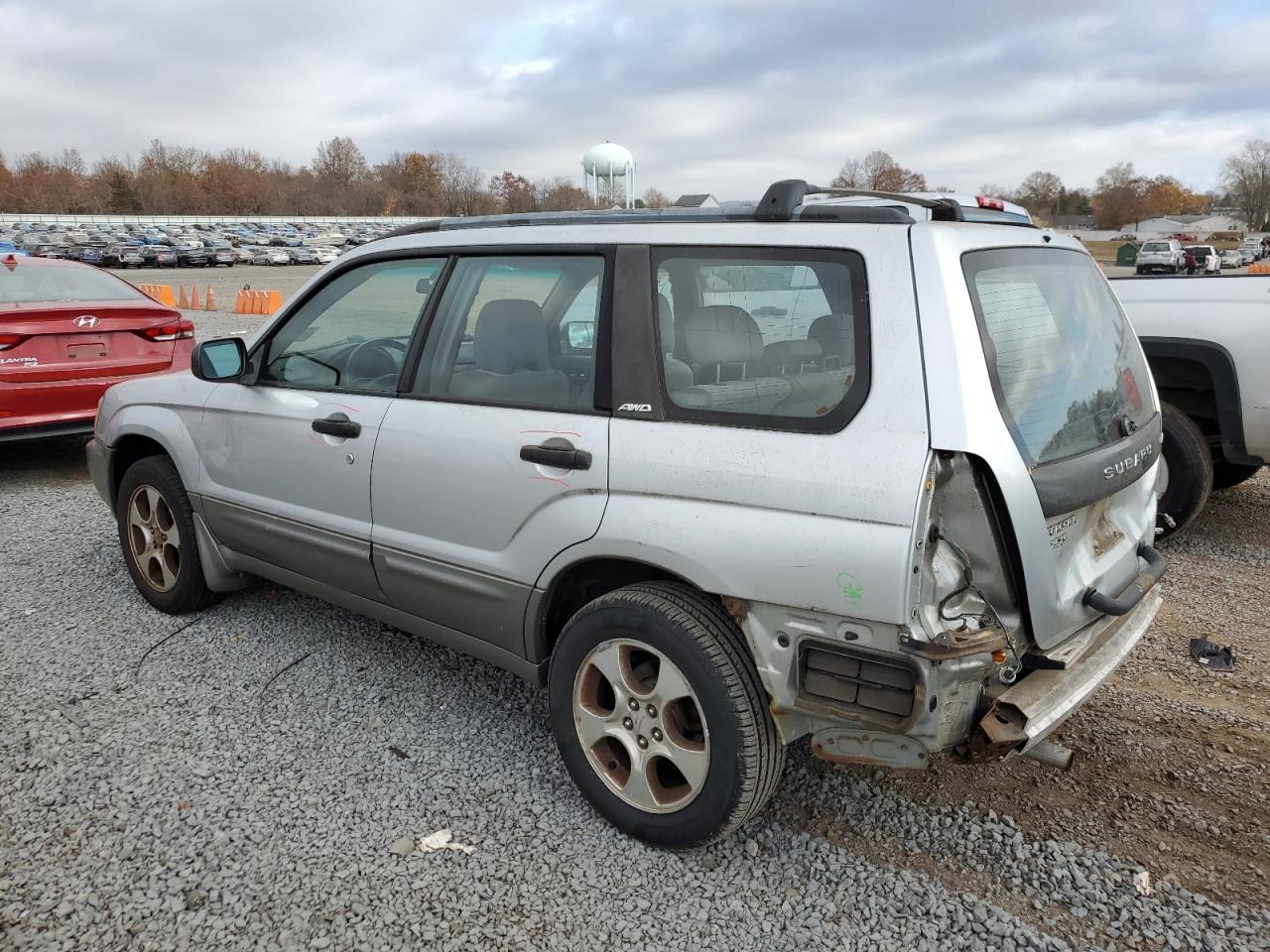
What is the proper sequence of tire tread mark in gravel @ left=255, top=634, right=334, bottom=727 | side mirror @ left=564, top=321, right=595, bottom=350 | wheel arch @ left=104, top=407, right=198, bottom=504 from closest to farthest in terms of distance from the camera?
side mirror @ left=564, top=321, right=595, bottom=350
tire tread mark in gravel @ left=255, top=634, right=334, bottom=727
wheel arch @ left=104, top=407, right=198, bottom=504

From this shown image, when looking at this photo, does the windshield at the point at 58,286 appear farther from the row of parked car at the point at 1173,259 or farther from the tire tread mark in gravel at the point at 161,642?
the row of parked car at the point at 1173,259

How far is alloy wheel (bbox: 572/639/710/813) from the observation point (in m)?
2.60

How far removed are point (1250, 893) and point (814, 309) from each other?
6.57 ft

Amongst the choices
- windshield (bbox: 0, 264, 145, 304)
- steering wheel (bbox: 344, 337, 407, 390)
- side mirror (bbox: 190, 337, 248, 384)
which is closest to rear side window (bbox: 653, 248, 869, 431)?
steering wheel (bbox: 344, 337, 407, 390)

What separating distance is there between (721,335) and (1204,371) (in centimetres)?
400

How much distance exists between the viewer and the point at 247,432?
3.82 m

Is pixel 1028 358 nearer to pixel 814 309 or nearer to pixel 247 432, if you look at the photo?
pixel 814 309

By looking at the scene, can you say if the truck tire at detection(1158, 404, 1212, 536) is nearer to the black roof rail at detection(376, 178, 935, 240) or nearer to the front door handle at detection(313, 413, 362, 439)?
the black roof rail at detection(376, 178, 935, 240)

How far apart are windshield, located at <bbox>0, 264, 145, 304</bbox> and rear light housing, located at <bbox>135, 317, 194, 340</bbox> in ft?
1.33

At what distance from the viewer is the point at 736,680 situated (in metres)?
2.46

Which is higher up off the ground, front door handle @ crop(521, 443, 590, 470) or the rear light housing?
the rear light housing

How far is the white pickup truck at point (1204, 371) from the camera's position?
4941 mm

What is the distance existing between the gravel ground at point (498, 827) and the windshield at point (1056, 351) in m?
1.21

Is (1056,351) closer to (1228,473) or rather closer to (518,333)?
Result: (518,333)
